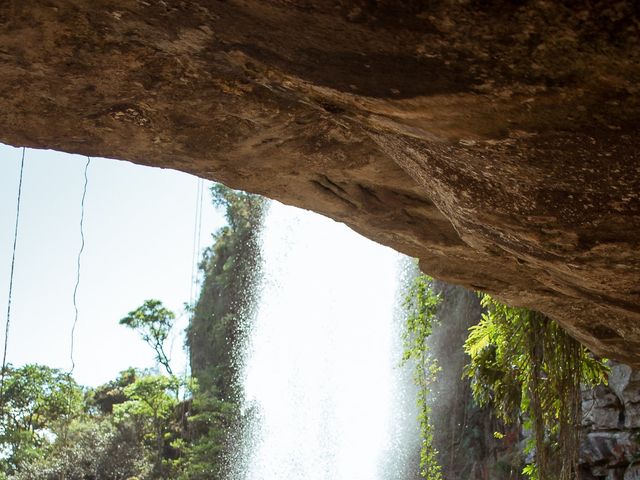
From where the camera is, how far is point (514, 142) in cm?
273

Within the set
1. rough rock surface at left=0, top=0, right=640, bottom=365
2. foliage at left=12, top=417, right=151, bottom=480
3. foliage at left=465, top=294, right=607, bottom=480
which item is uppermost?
rough rock surface at left=0, top=0, right=640, bottom=365

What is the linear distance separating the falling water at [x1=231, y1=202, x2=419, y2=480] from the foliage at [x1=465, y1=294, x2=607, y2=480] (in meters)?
8.42

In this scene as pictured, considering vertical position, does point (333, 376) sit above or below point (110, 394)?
above

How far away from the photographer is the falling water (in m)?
16.4

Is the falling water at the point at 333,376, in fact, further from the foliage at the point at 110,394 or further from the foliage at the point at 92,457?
the foliage at the point at 110,394

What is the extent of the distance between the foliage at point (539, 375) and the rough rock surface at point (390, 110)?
208cm

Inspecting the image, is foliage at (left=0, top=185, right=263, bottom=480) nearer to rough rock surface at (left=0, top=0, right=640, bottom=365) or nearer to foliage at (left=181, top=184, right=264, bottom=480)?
foliage at (left=181, top=184, right=264, bottom=480)

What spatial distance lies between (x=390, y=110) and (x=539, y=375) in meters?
4.98

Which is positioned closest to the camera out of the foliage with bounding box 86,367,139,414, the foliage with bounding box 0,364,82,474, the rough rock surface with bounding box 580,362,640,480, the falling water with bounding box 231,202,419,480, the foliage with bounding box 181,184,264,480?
the rough rock surface with bounding box 580,362,640,480

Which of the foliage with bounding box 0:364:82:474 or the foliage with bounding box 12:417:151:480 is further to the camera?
the foliage with bounding box 0:364:82:474

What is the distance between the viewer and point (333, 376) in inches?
693

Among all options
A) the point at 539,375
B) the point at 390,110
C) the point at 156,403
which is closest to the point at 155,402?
the point at 156,403

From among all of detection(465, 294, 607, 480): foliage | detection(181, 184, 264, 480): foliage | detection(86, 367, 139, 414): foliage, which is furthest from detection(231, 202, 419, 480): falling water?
detection(86, 367, 139, 414): foliage

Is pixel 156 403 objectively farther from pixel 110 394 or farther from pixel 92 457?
pixel 110 394
